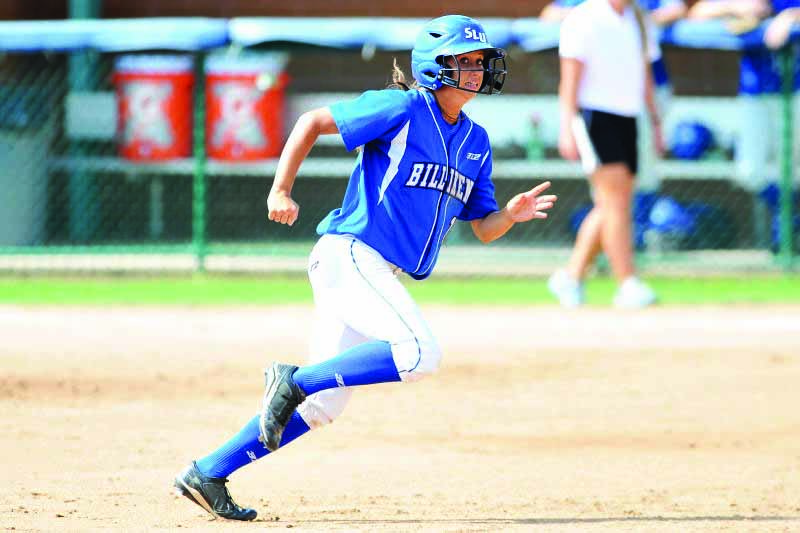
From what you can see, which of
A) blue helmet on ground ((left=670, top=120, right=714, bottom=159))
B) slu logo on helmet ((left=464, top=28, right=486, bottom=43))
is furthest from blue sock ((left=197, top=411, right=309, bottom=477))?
blue helmet on ground ((left=670, top=120, right=714, bottom=159))

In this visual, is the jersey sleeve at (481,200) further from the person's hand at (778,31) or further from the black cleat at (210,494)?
the person's hand at (778,31)

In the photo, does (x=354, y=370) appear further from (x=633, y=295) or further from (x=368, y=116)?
(x=633, y=295)

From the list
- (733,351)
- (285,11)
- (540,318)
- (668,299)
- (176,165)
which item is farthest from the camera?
(285,11)

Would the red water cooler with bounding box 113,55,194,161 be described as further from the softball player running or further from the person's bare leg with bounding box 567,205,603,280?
the softball player running

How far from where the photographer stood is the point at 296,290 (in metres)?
11.1

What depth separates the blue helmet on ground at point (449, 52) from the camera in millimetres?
4848

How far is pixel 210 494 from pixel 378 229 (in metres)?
1.04

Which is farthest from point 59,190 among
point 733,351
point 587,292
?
point 733,351

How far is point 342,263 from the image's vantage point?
4754mm

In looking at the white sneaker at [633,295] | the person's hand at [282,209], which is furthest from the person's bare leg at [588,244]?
the person's hand at [282,209]

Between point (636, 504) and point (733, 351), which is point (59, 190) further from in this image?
point (636, 504)

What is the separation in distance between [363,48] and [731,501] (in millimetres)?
6888

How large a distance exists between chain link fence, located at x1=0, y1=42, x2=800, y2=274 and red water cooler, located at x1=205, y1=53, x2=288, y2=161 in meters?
0.01

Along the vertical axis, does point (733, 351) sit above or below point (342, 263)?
below
